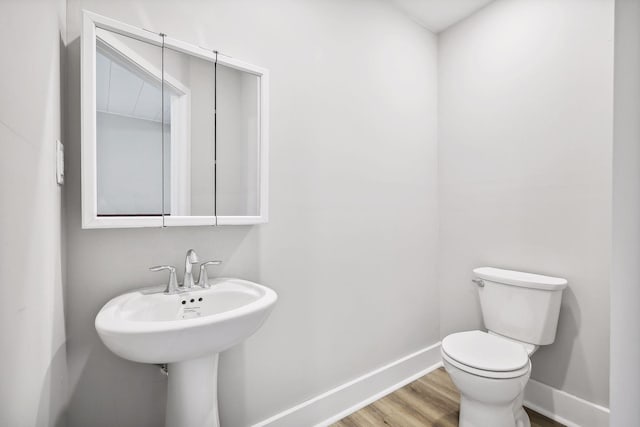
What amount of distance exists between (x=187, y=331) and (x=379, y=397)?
1533 millimetres

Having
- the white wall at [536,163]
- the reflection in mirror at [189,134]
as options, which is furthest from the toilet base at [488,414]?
the reflection in mirror at [189,134]

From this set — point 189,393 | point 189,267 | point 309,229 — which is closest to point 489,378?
point 309,229

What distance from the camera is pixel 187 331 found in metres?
0.82

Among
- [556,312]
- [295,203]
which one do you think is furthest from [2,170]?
[556,312]

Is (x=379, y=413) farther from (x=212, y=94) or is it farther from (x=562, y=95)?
(x=562, y=95)

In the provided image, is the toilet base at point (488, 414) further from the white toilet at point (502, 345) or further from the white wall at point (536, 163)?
the white wall at point (536, 163)

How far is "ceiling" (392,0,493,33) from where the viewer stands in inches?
79.0

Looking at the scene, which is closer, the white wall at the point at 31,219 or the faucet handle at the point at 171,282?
the white wall at the point at 31,219

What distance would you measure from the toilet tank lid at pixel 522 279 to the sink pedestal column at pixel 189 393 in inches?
62.6

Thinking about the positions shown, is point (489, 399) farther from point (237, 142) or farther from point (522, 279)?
point (237, 142)

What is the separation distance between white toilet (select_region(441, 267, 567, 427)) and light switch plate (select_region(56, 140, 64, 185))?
5.66 feet

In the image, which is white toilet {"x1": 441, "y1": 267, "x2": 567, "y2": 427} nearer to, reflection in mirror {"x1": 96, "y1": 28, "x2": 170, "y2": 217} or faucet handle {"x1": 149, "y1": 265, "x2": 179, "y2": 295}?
faucet handle {"x1": 149, "y1": 265, "x2": 179, "y2": 295}

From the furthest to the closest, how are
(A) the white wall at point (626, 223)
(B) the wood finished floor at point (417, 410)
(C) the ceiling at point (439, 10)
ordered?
(C) the ceiling at point (439, 10) → (B) the wood finished floor at point (417, 410) → (A) the white wall at point (626, 223)

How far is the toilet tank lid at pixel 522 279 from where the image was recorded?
157cm
